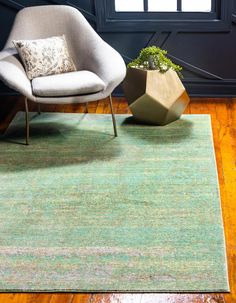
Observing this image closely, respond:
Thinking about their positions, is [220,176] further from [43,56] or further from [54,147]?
[43,56]

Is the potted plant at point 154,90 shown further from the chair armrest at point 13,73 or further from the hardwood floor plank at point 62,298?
the hardwood floor plank at point 62,298

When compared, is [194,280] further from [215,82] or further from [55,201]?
[215,82]

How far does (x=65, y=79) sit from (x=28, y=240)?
4.47 ft

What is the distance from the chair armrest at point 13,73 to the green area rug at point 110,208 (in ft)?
1.22

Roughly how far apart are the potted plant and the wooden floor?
313 mm

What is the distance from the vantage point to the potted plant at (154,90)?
4.11 metres

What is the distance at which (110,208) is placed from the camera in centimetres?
320

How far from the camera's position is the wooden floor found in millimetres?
2551

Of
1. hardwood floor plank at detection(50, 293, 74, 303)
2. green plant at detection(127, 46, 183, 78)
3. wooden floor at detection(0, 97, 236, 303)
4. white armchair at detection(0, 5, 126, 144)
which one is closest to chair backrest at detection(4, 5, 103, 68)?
white armchair at detection(0, 5, 126, 144)

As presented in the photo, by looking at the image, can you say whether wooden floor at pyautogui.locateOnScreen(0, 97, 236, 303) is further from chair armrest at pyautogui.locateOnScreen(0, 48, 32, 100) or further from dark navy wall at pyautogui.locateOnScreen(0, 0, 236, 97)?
chair armrest at pyautogui.locateOnScreen(0, 48, 32, 100)

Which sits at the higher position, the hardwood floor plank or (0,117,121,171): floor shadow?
the hardwood floor plank

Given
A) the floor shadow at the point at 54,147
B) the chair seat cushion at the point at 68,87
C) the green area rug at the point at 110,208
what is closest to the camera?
the green area rug at the point at 110,208

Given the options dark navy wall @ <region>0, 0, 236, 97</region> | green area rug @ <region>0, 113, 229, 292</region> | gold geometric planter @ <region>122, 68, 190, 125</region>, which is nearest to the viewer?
green area rug @ <region>0, 113, 229, 292</region>

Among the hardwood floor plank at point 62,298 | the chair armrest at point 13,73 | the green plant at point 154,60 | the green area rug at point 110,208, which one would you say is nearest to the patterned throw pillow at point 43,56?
the chair armrest at point 13,73
